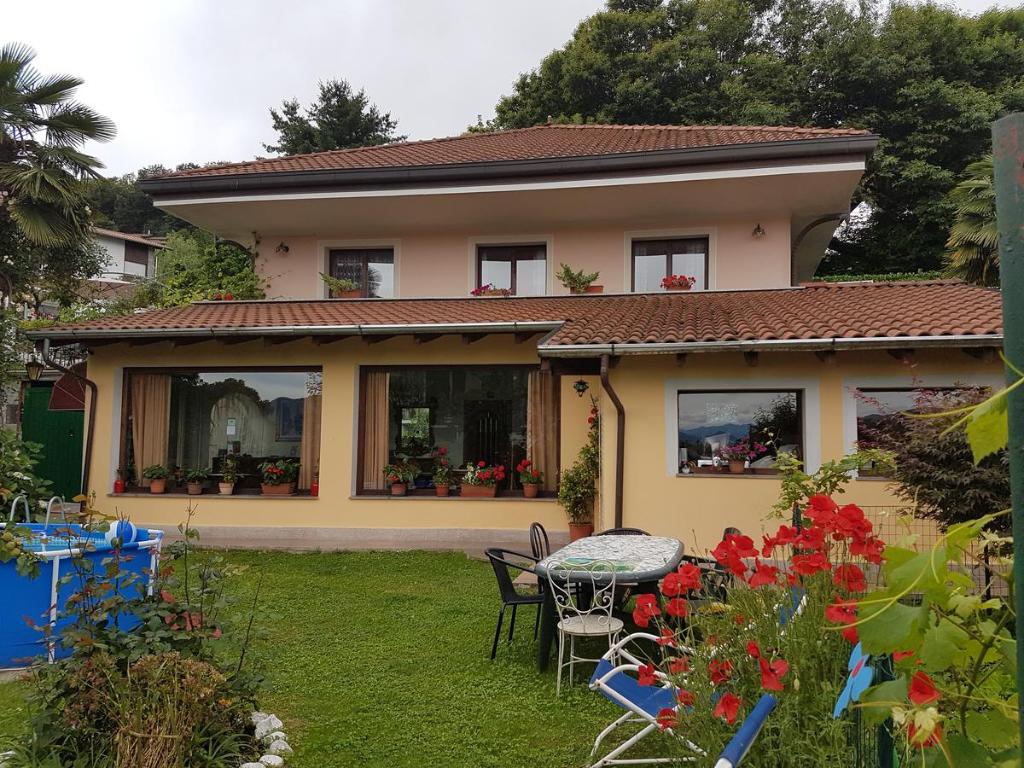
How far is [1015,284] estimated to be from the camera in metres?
0.90

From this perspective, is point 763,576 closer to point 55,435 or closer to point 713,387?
point 713,387

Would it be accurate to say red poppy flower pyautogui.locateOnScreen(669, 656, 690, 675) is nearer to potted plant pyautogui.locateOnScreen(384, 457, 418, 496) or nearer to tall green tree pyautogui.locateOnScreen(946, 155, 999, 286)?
potted plant pyautogui.locateOnScreen(384, 457, 418, 496)

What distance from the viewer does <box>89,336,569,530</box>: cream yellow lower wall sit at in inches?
391

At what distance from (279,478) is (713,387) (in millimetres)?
6592

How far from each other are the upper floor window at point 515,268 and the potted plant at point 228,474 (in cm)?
508

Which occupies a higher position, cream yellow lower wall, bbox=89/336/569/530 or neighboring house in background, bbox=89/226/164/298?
neighboring house in background, bbox=89/226/164/298

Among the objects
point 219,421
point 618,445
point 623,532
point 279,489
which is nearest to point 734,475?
point 618,445

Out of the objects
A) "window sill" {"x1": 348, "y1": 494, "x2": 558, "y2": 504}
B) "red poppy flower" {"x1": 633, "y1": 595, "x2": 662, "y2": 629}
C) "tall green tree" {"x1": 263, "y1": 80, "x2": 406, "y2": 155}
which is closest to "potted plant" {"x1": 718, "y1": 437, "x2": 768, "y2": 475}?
"window sill" {"x1": 348, "y1": 494, "x2": 558, "y2": 504}

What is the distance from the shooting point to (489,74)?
39188 mm

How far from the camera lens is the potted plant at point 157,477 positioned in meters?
10.6

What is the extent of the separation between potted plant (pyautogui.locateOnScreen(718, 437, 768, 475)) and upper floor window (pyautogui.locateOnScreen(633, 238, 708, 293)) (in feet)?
12.3

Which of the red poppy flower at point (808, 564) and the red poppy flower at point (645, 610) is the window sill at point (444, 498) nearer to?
the red poppy flower at point (645, 610)

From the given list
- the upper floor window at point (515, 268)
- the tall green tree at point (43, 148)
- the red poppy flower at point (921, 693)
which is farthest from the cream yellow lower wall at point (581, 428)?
the red poppy flower at point (921, 693)

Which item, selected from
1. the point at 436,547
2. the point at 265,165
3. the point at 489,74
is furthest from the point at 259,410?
the point at 489,74
